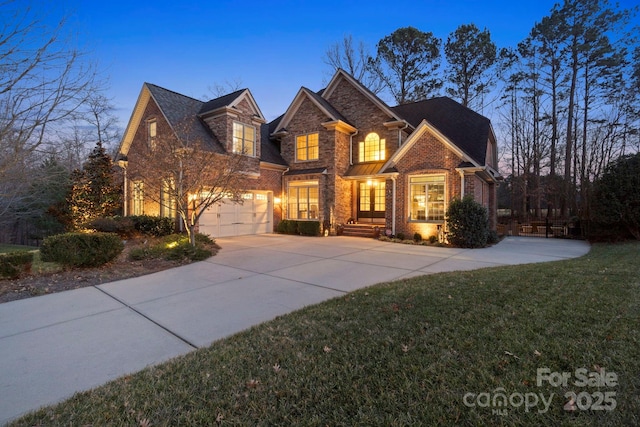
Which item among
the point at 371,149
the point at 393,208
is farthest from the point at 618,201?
the point at 371,149

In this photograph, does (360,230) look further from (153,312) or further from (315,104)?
(153,312)

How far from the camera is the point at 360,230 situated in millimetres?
15078

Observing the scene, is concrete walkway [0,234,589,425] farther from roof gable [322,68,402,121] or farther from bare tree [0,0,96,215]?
roof gable [322,68,402,121]

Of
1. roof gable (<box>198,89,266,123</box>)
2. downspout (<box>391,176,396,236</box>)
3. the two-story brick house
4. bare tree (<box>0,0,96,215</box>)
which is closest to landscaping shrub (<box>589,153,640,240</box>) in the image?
the two-story brick house

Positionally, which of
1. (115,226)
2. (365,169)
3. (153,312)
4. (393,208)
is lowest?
(153,312)

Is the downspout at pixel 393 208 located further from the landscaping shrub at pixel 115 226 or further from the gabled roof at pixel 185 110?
the landscaping shrub at pixel 115 226

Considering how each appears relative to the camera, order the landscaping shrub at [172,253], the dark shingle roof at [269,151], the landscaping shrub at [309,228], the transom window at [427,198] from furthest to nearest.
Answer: the dark shingle roof at [269,151], the landscaping shrub at [309,228], the transom window at [427,198], the landscaping shrub at [172,253]

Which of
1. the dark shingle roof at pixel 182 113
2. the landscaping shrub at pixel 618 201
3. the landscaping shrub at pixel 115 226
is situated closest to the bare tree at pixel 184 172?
the dark shingle roof at pixel 182 113

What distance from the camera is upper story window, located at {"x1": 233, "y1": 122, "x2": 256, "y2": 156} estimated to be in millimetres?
14680

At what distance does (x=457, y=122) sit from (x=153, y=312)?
54.6ft

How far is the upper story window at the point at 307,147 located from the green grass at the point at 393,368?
13.0 m

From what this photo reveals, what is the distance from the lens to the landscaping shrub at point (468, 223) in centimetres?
1127

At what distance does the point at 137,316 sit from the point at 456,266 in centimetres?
720

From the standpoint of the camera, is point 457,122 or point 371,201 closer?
point 457,122
